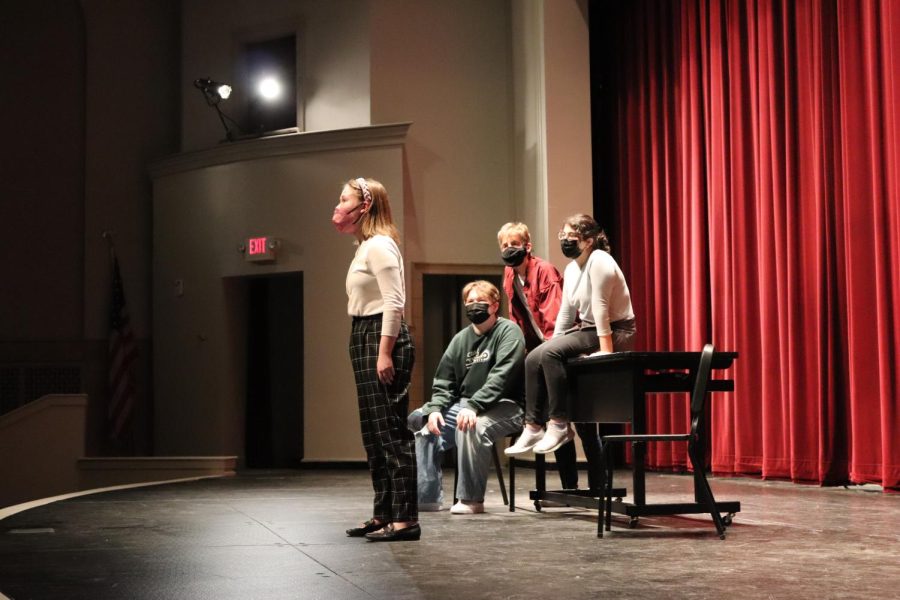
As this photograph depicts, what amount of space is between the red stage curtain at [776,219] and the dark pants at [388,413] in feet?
10.9

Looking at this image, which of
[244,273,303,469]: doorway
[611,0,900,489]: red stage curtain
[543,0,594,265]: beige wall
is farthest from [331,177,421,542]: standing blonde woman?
[244,273,303,469]: doorway

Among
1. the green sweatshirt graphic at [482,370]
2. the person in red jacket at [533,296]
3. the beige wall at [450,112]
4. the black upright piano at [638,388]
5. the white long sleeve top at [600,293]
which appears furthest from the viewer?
the beige wall at [450,112]

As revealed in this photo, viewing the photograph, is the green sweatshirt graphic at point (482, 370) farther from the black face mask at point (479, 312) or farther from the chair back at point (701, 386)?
the chair back at point (701, 386)

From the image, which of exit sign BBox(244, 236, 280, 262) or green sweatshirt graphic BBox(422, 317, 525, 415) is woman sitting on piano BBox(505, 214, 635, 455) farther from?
exit sign BBox(244, 236, 280, 262)

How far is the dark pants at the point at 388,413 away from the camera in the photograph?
3.95 metres

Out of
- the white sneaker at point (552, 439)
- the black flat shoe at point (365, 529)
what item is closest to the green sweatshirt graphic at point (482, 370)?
the white sneaker at point (552, 439)

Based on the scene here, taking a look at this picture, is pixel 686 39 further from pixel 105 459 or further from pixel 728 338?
pixel 105 459

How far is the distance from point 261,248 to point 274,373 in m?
1.71

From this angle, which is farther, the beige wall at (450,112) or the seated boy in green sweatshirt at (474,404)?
the beige wall at (450,112)

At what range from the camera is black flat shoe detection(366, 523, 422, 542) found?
3.99 metres

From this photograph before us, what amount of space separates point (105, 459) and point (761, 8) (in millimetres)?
6462

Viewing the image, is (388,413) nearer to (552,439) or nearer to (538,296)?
(552,439)

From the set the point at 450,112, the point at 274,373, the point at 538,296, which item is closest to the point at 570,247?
the point at 538,296

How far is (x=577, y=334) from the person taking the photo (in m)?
4.93
